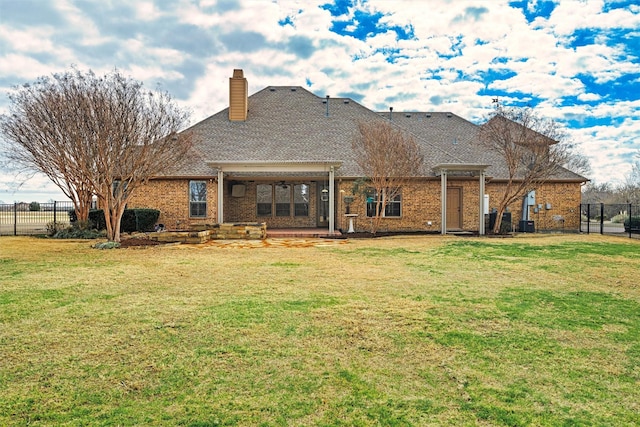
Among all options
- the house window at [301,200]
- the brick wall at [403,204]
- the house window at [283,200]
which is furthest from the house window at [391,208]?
the house window at [283,200]

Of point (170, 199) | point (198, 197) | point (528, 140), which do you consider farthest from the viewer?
point (198, 197)

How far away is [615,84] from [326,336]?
69.9ft

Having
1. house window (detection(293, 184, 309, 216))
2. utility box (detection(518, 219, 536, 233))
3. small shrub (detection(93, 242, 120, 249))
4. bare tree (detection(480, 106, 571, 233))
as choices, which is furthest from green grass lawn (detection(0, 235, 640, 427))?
house window (detection(293, 184, 309, 216))

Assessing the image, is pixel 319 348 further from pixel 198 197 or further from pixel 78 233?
pixel 198 197

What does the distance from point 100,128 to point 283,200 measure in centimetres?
961

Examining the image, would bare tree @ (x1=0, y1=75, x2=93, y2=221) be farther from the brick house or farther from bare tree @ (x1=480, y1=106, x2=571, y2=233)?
bare tree @ (x1=480, y1=106, x2=571, y2=233)

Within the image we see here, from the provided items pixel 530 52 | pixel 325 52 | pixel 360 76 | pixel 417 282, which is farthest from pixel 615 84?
pixel 417 282

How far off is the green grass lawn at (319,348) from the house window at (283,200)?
12460 millimetres

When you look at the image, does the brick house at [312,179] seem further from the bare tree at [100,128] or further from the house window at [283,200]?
the bare tree at [100,128]

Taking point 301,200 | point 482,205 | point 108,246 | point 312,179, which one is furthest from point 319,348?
point 301,200

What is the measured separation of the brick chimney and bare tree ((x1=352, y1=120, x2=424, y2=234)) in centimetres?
702

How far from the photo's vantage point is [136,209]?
1723 cm

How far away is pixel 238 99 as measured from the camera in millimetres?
21453

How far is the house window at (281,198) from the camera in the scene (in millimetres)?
20312
